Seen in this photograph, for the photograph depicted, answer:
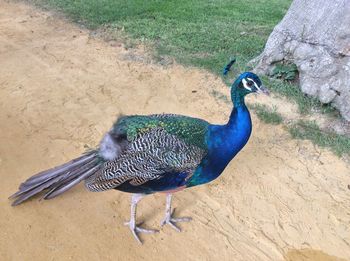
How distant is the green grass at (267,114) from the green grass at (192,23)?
1.04 metres

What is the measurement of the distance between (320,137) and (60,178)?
315cm

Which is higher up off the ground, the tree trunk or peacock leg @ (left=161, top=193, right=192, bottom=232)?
the tree trunk

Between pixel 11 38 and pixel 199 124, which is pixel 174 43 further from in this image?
pixel 199 124

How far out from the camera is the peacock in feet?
10.3

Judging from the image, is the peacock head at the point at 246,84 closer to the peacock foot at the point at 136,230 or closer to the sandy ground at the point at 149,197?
the sandy ground at the point at 149,197

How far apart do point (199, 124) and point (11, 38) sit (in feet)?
15.4

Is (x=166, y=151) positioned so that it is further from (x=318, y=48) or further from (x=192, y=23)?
(x=192, y=23)

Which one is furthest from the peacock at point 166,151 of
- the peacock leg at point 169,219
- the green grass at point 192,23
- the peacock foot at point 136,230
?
the green grass at point 192,23

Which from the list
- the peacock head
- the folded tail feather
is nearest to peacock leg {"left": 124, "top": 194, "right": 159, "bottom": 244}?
the folded tail feather

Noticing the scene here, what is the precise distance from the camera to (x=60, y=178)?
11.6 ft

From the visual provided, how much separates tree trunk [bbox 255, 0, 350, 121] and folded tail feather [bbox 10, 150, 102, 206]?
136 inches

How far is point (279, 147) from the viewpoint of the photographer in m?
4.72

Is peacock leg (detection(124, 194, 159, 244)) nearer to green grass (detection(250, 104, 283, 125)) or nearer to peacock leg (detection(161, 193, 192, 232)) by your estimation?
peacock leg (detection(161, 193, 192, 232))

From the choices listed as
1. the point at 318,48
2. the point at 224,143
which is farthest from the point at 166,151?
the point at 318,48
